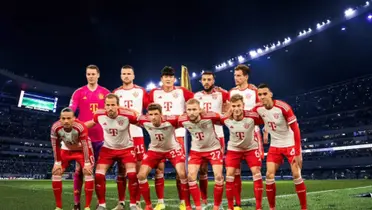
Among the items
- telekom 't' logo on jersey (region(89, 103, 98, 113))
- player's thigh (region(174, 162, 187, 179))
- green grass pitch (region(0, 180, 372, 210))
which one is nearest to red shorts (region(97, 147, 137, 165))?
player's thigh (region(174, 162, 187, 179))

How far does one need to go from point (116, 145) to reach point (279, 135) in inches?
122

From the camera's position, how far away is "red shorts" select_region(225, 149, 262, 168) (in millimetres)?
6598

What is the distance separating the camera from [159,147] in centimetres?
689

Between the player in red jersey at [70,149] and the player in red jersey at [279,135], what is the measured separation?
3.21 metres

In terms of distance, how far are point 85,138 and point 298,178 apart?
3898mm

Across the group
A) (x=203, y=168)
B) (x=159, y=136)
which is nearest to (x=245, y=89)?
(x=203, y=168)

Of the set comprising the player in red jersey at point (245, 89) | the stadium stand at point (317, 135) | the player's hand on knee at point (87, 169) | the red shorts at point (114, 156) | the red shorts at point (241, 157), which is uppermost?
the stadium stand at point (317, 135)

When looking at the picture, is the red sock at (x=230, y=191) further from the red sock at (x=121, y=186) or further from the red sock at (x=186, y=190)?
the red sock at (x=121, y=186)

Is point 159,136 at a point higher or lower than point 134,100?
lower

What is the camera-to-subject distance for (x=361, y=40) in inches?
1726

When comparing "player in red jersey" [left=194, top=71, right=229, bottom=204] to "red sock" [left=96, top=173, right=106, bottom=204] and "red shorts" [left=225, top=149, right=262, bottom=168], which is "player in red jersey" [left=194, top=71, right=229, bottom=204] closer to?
"red shorts" [left=225, top=149, right=262, bottom=168]

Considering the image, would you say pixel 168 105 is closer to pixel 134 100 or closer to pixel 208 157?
pixel 134 100

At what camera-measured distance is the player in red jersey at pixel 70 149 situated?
6664 millimetres

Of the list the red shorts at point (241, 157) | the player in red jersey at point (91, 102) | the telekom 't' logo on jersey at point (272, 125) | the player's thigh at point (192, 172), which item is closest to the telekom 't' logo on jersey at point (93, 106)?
the player in red jersey at point (91, 102)
